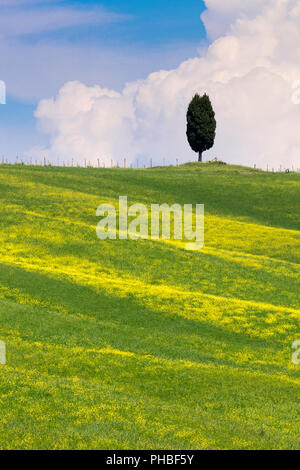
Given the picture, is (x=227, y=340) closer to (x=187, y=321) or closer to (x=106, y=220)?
(x=187, y=321)

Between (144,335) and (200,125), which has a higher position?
(200,125)

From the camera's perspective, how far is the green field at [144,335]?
18359 mm

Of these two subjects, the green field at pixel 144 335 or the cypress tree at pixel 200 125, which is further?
the cypress tree at pixel 200 125

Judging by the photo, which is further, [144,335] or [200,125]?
[200,125]

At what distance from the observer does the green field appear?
60.2 feet

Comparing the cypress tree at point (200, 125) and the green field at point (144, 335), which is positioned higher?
the cypress tree at point (200, 125)

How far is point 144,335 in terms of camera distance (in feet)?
104

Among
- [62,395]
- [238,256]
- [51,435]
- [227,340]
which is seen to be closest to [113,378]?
[62,395]

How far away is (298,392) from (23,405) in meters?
12.2

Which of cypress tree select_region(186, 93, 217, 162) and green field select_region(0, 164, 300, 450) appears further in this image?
cypress tree select_region(186, 93, 217, 162)

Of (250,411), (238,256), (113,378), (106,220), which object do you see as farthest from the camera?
(106,220)

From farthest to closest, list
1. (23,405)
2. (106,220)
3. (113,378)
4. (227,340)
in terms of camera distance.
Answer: (106,220) < (227,340) < (113,378) < (23,405)
